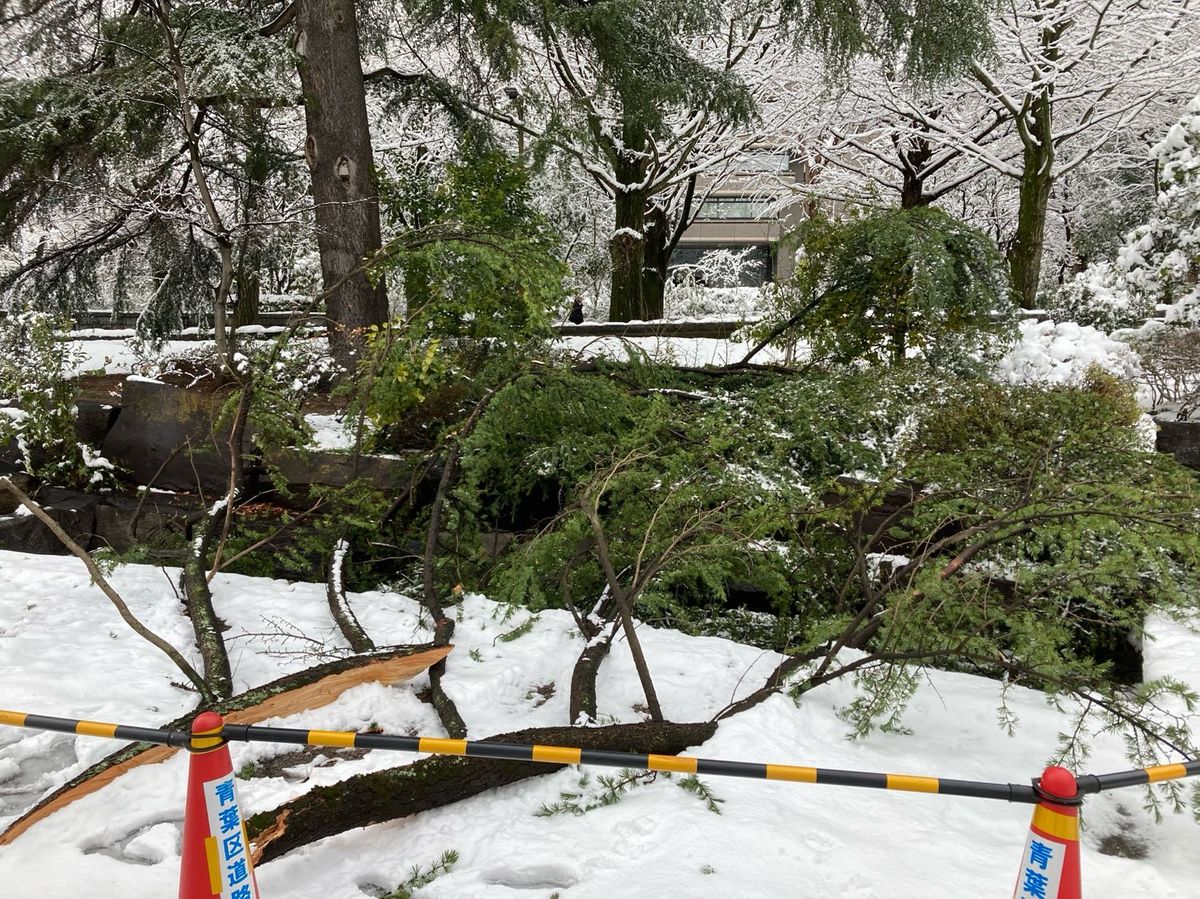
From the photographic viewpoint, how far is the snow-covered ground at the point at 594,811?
8.27ft

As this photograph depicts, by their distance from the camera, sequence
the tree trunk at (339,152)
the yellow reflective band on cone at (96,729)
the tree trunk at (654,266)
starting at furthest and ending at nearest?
the tree trunk at (654,266) → the tree trunk at (339,152) → the yellow reflective band on cone at (96,729)

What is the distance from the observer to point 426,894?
2486 millimetres

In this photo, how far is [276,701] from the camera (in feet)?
11.5

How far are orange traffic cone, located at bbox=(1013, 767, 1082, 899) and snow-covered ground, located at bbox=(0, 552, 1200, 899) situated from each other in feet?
1.84

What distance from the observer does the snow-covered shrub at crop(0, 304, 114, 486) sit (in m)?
7.90

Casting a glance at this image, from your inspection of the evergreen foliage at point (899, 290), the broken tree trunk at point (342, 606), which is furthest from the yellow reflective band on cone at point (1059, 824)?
the evergreen foliage at point (899, 290)

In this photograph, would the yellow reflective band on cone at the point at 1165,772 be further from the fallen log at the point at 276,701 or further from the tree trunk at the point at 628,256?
the tree trunk at the point at 628,256

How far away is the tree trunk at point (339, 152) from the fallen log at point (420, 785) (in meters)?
6.38

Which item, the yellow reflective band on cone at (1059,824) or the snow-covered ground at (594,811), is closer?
the yellow reflective band on cone at (1059,824)

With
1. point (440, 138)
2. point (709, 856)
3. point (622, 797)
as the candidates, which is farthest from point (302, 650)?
point (440, 138)

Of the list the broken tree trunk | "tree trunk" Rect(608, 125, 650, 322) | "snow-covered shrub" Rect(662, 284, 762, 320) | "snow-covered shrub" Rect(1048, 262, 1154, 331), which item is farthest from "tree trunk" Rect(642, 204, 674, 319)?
the broken tree trunk

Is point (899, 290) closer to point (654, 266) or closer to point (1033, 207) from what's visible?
point (654, 266)

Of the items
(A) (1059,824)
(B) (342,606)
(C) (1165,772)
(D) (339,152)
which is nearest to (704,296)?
(D) (339,152)

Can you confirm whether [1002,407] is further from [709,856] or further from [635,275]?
[635,275]
